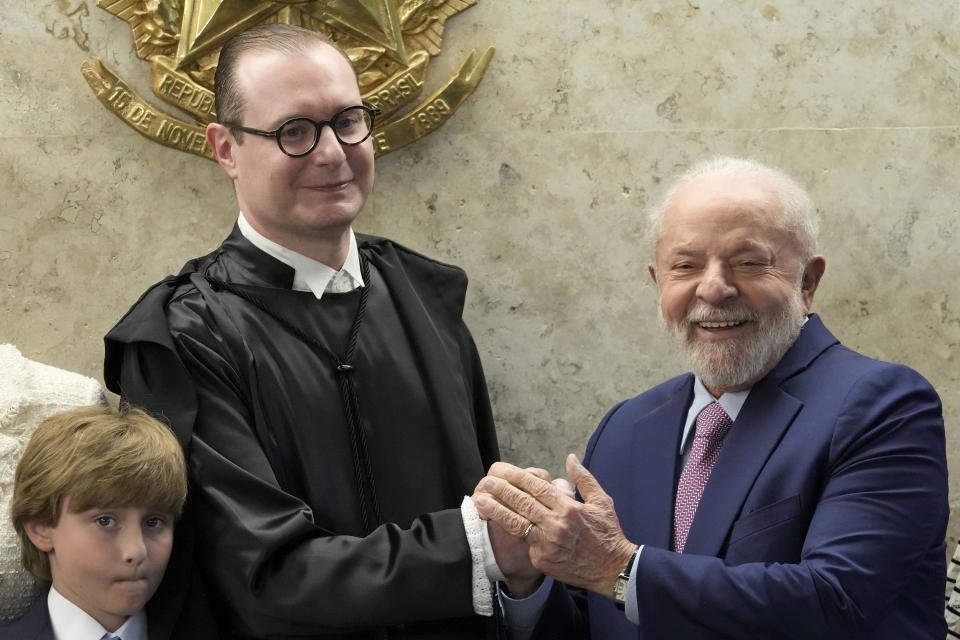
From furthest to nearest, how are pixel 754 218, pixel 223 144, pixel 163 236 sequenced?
pixel 163 236, pixel 223 144, pixel 754 218

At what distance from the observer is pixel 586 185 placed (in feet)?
11.4

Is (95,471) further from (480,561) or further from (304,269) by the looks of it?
(480,561)

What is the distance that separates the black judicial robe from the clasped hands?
0.09m

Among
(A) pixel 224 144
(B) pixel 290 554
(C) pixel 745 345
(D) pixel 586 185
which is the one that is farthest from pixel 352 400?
(D) pixel 586 185

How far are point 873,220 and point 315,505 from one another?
1905mm

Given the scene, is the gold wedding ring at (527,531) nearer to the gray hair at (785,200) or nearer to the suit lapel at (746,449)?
the suit lapel at (746,449)

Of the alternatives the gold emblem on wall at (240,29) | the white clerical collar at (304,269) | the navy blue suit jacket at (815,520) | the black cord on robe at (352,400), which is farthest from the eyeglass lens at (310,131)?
the navy blue suit jacket at (815,520)

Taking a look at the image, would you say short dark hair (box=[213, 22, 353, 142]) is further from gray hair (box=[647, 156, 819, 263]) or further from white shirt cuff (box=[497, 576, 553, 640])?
white shirt cuff (box=[497, 576, 553, 640])

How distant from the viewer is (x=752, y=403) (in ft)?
8.32

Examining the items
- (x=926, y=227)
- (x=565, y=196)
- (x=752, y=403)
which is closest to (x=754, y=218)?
(x=752, y=403)

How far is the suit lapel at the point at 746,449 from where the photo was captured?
242cm

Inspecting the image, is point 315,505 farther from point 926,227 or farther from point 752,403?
point 926,227

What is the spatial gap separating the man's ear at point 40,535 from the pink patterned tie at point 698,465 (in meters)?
1.30

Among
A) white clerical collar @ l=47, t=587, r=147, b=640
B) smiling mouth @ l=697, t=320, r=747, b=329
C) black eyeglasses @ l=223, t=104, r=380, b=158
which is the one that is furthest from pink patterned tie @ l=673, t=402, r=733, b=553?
white clerical collar @ l=47, t=587, r=147, b=640
